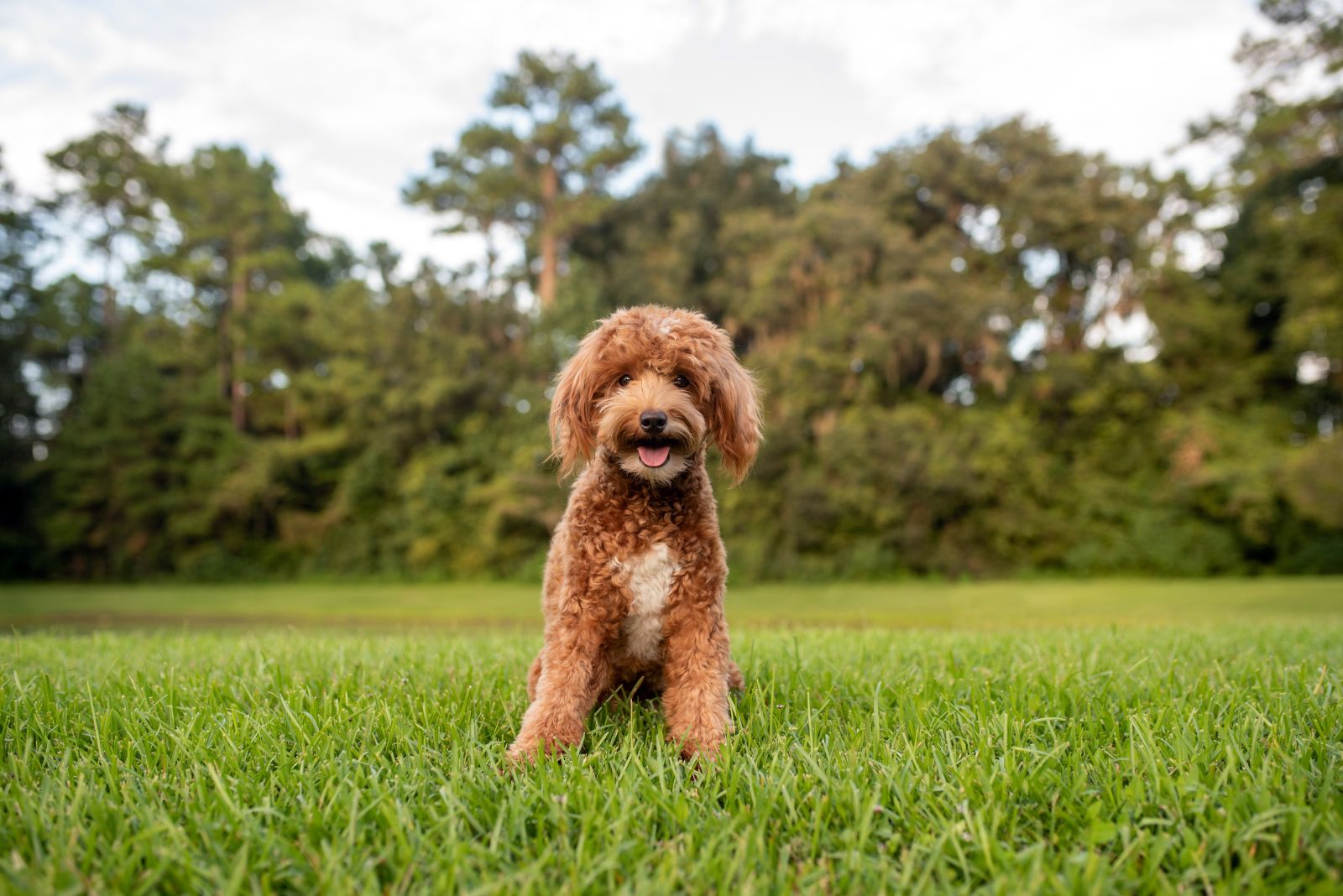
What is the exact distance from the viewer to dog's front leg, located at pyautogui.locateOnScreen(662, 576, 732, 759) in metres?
2.42

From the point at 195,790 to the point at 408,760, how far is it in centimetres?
51

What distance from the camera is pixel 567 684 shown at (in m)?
2.46

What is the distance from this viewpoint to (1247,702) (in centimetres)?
256

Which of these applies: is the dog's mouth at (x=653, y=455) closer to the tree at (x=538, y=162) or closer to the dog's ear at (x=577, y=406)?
the dog's ear at (x=577, y=406)

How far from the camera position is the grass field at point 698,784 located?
1.48m

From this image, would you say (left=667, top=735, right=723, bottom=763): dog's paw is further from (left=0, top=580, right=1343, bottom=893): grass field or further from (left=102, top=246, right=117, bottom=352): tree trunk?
(left=102, top=246, right=117, bottom=352): tree trunk

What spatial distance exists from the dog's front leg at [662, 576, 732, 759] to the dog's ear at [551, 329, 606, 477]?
2.12 ft

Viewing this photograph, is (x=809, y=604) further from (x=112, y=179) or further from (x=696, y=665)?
(x=112, y=179)

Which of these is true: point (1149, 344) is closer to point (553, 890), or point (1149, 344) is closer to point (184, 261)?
point (553, 890)

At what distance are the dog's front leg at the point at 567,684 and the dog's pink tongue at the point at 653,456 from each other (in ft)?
1.85

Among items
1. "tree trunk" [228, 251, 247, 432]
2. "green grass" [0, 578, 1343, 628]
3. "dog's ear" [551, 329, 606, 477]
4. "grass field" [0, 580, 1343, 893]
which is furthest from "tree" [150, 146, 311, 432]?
"dog's ear" [551, 329, 606, 477]

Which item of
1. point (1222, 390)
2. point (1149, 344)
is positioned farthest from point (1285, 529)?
point (1149, 344)

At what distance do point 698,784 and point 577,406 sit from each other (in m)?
1.36

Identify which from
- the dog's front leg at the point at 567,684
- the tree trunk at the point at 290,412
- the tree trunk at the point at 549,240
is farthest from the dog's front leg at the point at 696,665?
the tree trunk at the point at 290,412
